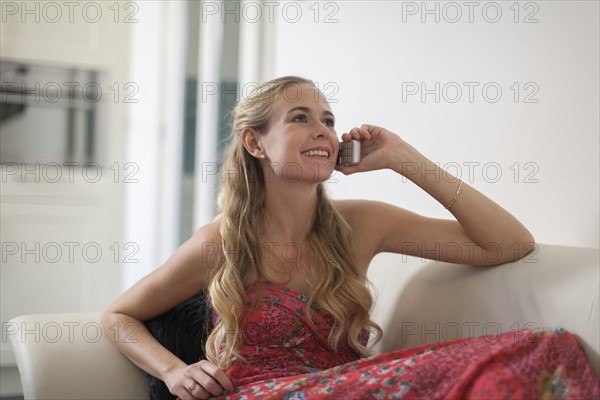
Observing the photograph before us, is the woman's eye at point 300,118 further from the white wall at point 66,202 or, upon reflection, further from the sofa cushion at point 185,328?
the white wall at point 66,202

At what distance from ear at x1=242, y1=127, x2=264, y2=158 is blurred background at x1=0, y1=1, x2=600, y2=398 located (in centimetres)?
57

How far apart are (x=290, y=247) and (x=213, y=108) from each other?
309 centimetres

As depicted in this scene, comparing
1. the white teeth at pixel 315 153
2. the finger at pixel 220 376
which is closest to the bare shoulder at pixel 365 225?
the white teeth at pixel 315 153

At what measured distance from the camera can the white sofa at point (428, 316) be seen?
140cm

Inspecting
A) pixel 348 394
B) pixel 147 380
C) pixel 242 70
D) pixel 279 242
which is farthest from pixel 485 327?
pixel 242 70

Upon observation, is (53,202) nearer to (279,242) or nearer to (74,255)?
(74,255)

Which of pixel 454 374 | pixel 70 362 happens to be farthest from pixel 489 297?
pixel 70 362

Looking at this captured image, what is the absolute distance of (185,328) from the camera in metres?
1.88

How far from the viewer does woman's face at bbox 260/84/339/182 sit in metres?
1.80

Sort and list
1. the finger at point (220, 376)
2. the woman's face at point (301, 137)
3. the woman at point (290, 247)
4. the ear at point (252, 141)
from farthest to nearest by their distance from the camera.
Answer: the ear at point (252, 141) → the woman's face at point (301, 137) → the woman at point (290, 247) → the finger at point (220, 376)

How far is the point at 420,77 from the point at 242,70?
7.82 feet

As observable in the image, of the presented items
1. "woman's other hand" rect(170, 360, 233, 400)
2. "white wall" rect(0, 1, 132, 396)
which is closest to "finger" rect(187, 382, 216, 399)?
"woman's other hand" rect(170, 360, 233, 400)

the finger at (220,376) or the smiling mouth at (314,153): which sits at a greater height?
the smiling mouth at (314,153)

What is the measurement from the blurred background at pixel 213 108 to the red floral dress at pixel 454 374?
0.45 metres
